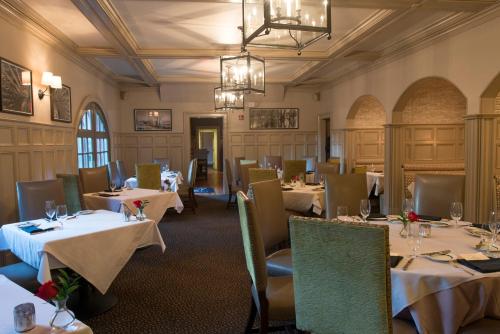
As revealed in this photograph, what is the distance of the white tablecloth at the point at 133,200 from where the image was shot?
15.1ft

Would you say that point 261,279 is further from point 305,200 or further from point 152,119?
point 152,119

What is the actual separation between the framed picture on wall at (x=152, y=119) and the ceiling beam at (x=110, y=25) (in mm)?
3135

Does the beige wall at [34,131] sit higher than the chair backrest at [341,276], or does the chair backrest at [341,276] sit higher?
the beige wall at [34,131]

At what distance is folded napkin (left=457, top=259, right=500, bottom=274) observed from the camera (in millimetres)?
1858

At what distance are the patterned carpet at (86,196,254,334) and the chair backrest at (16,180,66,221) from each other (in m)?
1.04

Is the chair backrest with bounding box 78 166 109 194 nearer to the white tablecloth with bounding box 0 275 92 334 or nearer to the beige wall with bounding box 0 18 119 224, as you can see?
the beige wall with bounding box 0 18 119 224

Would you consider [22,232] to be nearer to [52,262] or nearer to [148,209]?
[52,262]

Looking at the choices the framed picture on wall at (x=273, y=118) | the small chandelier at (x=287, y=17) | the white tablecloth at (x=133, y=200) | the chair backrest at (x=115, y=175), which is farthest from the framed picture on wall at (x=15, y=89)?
the framed picture on wall at (x=273, y=118)

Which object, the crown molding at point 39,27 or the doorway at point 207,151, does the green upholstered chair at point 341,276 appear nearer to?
the crown molding at point 39,27

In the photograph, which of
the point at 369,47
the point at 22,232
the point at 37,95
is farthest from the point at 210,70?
the point at 22,232

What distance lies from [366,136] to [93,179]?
240 inches

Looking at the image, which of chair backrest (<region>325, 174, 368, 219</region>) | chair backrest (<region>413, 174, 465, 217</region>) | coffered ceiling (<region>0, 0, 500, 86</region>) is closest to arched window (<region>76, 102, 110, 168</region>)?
coffered ceiling (<region>0, 0, 500, 86</region>)

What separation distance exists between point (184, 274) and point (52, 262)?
1662mm

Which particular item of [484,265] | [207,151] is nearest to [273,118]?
[207,151]
